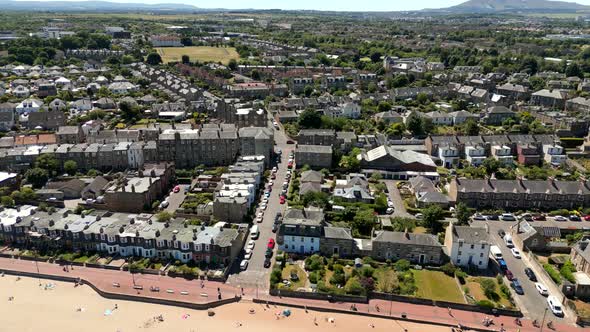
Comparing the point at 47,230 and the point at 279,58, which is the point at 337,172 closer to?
the point at 47,230

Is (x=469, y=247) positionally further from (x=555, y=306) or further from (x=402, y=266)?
(x=555, y=306)

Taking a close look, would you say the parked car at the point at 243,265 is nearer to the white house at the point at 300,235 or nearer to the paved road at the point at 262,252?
the paved road at the point at 262,252

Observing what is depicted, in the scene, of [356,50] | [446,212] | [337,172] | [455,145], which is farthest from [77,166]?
[356,50]

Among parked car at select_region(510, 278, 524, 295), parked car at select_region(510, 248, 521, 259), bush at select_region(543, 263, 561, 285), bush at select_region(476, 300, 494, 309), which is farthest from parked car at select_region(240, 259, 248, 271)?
bush at select_region(543, 263, 561, 285)

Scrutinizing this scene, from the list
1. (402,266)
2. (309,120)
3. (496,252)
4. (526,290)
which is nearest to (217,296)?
(402,266)

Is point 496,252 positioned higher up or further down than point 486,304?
higher up
